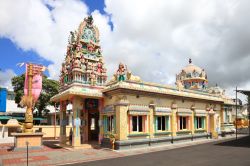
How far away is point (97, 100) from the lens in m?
24.3

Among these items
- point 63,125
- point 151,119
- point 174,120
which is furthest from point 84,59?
point 174,120

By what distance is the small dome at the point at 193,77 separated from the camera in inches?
1564

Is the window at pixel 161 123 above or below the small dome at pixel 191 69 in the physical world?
below

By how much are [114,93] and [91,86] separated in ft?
18.1

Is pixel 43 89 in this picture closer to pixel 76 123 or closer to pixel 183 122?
pixel 76 123

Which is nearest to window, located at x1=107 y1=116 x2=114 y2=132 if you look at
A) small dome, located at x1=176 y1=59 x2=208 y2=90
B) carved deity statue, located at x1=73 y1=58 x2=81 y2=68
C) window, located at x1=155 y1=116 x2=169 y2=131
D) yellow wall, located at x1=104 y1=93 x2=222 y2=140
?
yellow wall, located at x1=104 y1=93 x2=222 y2=140

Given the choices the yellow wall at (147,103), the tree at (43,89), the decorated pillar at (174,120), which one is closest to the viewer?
the yellow wall at (147,103)

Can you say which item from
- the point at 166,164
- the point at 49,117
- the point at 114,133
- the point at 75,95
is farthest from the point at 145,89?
the point at 49,117

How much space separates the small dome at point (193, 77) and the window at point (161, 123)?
1723 cm

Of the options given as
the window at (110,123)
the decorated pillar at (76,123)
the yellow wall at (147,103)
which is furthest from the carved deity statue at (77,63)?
the window at (110,123)

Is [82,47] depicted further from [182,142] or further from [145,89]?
[182,142]

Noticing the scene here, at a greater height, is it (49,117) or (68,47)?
(68,47)

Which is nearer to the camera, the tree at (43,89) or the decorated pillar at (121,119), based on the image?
the decorated pillar at (121,119)

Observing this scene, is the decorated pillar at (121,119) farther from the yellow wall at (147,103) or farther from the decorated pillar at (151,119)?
the decorated pillar at (151,119)
